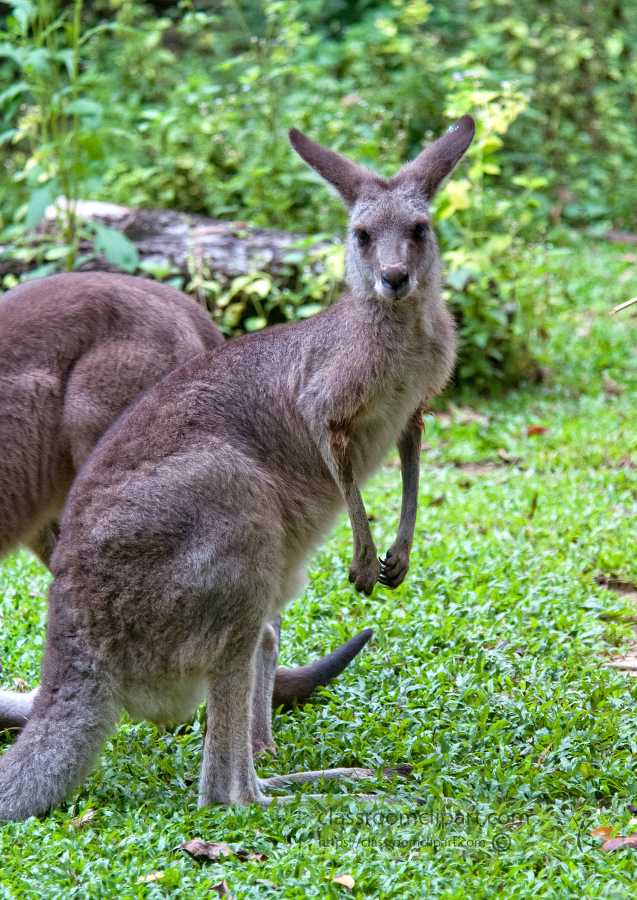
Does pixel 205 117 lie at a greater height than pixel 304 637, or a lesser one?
greater

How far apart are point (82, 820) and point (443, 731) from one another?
139 cm

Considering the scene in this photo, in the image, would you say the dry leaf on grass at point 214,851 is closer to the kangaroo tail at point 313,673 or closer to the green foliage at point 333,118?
the kangaroo tail at point 313,673

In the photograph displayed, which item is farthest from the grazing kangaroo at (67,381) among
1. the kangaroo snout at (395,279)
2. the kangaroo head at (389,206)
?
the kangaroo snout at (395,279)

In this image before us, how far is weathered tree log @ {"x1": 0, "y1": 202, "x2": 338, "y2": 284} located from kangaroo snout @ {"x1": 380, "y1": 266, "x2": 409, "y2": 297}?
3.92m

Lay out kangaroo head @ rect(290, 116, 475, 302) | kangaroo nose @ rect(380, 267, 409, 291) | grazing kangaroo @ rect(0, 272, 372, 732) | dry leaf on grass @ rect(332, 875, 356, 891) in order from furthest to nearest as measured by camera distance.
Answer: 1. grazing kangaroo @ rect(0, 272, 372, 732)
2. kangaroo head @ rect(290, 116, 475, 302)
3. kangaroo nose @ rect(380, 267, 409, 291)
4. dry leaf on grass @ rect(332, 875, 356, 891)

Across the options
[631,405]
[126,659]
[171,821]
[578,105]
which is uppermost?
[578,105]

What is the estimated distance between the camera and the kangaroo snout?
3432 mm

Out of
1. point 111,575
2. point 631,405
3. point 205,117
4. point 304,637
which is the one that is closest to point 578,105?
point 205,117

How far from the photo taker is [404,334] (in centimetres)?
362

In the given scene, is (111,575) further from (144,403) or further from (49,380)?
(49,380)

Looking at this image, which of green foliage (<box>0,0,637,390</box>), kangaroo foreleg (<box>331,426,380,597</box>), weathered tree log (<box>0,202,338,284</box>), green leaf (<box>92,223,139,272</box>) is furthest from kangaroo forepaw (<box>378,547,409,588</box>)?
weathered tree log (<box>0,202,338,284</box>)

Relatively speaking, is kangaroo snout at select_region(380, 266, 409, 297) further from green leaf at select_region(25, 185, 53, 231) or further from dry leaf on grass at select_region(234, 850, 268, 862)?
green leaf at select_region(25, 185, 53, 231)

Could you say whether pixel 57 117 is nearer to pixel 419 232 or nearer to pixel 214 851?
pixel 419 232

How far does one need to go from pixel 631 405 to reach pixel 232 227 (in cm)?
337
